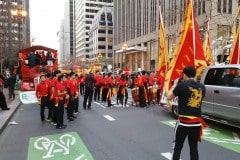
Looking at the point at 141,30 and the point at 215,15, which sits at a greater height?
the point at 141,30

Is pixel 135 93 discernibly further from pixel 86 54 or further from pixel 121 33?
pixel 86 54

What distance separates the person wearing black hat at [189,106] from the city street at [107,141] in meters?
1.45

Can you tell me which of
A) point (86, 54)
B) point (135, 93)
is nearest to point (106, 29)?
point (86, 54)

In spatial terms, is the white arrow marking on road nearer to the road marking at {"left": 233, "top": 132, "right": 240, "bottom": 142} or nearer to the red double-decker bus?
the road marking at {"left": 233, "top": 132, "right": 240, "bottom": 142}

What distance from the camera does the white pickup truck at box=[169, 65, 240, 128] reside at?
8195 millimetres

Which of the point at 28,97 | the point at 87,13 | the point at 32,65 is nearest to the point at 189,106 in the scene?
the point at 28,97

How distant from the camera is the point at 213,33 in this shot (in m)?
40.3

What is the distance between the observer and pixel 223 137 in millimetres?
8164

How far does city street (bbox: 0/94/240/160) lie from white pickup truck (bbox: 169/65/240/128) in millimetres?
469

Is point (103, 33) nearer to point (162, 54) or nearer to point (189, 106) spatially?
point (162, 54)

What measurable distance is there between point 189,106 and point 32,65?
628 inches

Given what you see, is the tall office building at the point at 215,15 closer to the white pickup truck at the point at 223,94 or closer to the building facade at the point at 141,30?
the building facade at the point at 141,30

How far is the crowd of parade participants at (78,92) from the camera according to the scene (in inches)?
386

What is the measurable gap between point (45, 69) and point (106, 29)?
325 ft
